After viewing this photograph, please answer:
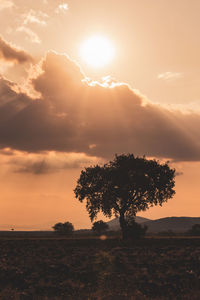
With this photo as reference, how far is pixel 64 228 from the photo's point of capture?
139375 millimetres

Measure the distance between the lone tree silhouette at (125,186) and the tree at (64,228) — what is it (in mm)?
72276

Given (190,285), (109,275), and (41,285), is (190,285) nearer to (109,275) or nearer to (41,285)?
(109,275)

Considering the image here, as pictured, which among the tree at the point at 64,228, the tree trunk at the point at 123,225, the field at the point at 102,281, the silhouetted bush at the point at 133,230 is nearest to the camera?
the field at the point at 102,281

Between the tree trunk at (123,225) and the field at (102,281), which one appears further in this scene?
the tree trunk at (123,225)

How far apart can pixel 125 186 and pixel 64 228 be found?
82369mm

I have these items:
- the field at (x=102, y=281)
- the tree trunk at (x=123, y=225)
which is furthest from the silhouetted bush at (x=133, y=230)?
the field at (x=102, y=281)

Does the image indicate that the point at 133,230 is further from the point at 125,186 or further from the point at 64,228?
the point at 64,228

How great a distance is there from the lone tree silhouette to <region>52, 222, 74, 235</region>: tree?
237 ft

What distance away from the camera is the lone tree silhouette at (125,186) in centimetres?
6378

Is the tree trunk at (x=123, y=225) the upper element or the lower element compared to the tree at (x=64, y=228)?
lower

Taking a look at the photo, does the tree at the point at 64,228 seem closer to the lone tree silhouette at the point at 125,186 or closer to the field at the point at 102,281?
the lone tree silhouette at the point at 125,186

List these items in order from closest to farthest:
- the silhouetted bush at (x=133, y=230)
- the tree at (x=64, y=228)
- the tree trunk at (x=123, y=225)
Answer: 1. the silhouetted bush at (x=133, y=230)
2. the tree trunk at (x=123, y=225)
3. the tree at (x=64, y=228)

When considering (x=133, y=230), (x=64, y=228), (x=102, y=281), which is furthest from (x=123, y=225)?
(x=64, y=228)

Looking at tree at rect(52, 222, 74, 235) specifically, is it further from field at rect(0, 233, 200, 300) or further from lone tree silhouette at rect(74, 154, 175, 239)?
field at rect(0, 233, 200, 300)
